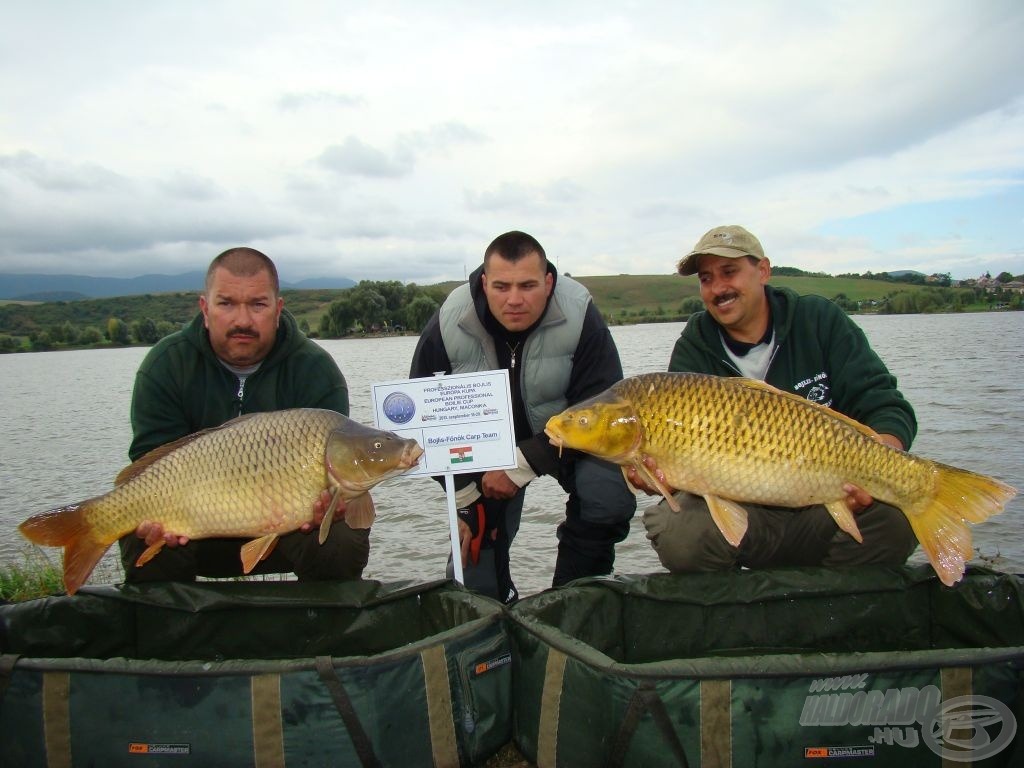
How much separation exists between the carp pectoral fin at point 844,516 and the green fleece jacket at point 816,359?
1.52 ft

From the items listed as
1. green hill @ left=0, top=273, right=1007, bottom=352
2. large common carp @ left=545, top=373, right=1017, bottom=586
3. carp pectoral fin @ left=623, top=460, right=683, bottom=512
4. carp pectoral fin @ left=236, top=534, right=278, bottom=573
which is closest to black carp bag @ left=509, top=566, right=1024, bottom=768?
large common carp @ left=545, top=373, right=1017, bottom=586

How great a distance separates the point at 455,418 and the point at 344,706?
1108mm

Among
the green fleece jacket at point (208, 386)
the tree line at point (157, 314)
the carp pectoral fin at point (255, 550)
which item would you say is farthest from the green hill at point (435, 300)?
the carp pectoral fin at point (255, 550)

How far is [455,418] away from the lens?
2527 mm

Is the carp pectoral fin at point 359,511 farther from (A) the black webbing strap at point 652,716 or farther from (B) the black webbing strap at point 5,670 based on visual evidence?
(A) the black webbing strap at point 652,716

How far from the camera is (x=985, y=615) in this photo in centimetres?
203

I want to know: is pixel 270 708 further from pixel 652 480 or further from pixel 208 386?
pixel 208 386

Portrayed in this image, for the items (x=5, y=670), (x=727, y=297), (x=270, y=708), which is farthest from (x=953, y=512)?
(x=5, y=670)

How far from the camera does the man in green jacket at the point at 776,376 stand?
233cm

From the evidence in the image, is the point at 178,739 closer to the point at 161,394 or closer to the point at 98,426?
the point at 161,394

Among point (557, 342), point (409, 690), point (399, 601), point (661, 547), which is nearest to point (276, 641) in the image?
point (399, 601)

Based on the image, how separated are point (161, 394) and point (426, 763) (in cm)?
157

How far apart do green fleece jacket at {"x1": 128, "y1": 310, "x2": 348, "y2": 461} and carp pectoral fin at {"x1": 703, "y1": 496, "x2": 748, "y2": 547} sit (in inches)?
50.9

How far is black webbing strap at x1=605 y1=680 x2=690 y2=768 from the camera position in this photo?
4.98ft
